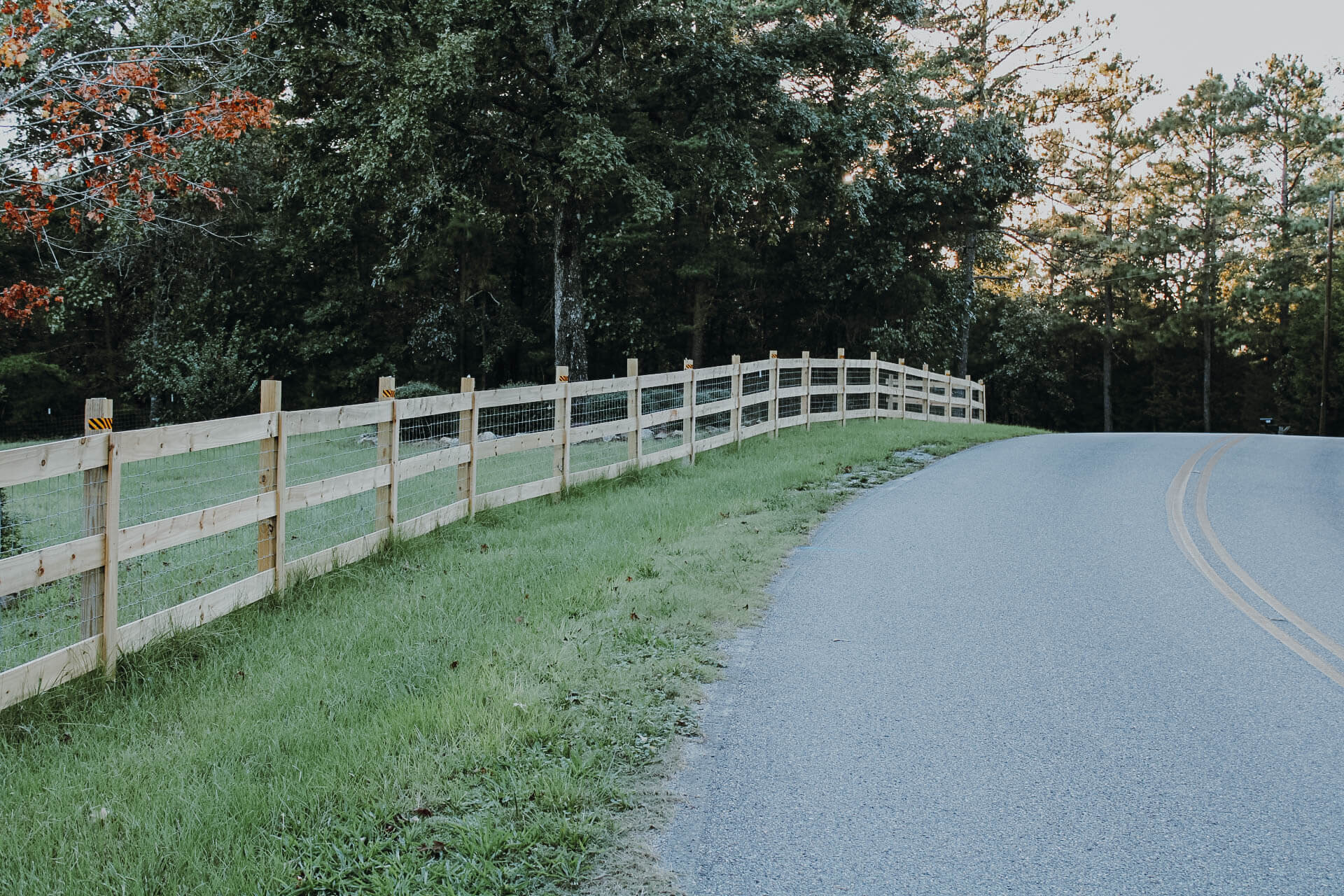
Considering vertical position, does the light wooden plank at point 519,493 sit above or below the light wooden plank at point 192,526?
below

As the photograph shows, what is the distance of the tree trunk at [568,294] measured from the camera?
2150 cm

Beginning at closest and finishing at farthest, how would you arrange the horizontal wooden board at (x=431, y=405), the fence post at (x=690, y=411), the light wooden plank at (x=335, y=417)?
the light wooden plank at (x=335, y=417), the horizontal wooden board at (x=431, y=405), the fence post at (x=690, y=411)

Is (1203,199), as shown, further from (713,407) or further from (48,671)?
(48,671)

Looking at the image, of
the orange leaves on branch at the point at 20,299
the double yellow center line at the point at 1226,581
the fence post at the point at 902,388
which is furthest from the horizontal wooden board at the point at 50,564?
the fence post at the point at 902,388

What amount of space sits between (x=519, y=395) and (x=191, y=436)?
4.52 m

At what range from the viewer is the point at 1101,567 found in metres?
8.45

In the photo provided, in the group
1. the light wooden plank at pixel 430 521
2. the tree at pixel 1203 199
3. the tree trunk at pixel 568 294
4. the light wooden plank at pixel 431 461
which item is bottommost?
the light wooden plank at pixel 430 521

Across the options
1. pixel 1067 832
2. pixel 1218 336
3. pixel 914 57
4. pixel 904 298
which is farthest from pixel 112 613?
pixel 1218 336

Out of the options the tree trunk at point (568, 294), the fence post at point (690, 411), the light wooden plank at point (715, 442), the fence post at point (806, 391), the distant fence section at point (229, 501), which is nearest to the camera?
the distant fence section at point (229, 501)

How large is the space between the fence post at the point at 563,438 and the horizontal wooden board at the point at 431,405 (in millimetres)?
1696

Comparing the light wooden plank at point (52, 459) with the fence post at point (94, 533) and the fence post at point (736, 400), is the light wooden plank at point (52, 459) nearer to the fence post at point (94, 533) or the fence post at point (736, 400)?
the fence post at point (94, 533)

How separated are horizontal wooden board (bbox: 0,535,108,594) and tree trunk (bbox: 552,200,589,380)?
52.2 ft

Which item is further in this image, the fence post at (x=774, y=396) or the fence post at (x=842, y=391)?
the fence post at (x=842, y=391)

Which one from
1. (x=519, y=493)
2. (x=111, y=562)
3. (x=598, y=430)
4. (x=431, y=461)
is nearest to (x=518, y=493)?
(x=519, y=493)
